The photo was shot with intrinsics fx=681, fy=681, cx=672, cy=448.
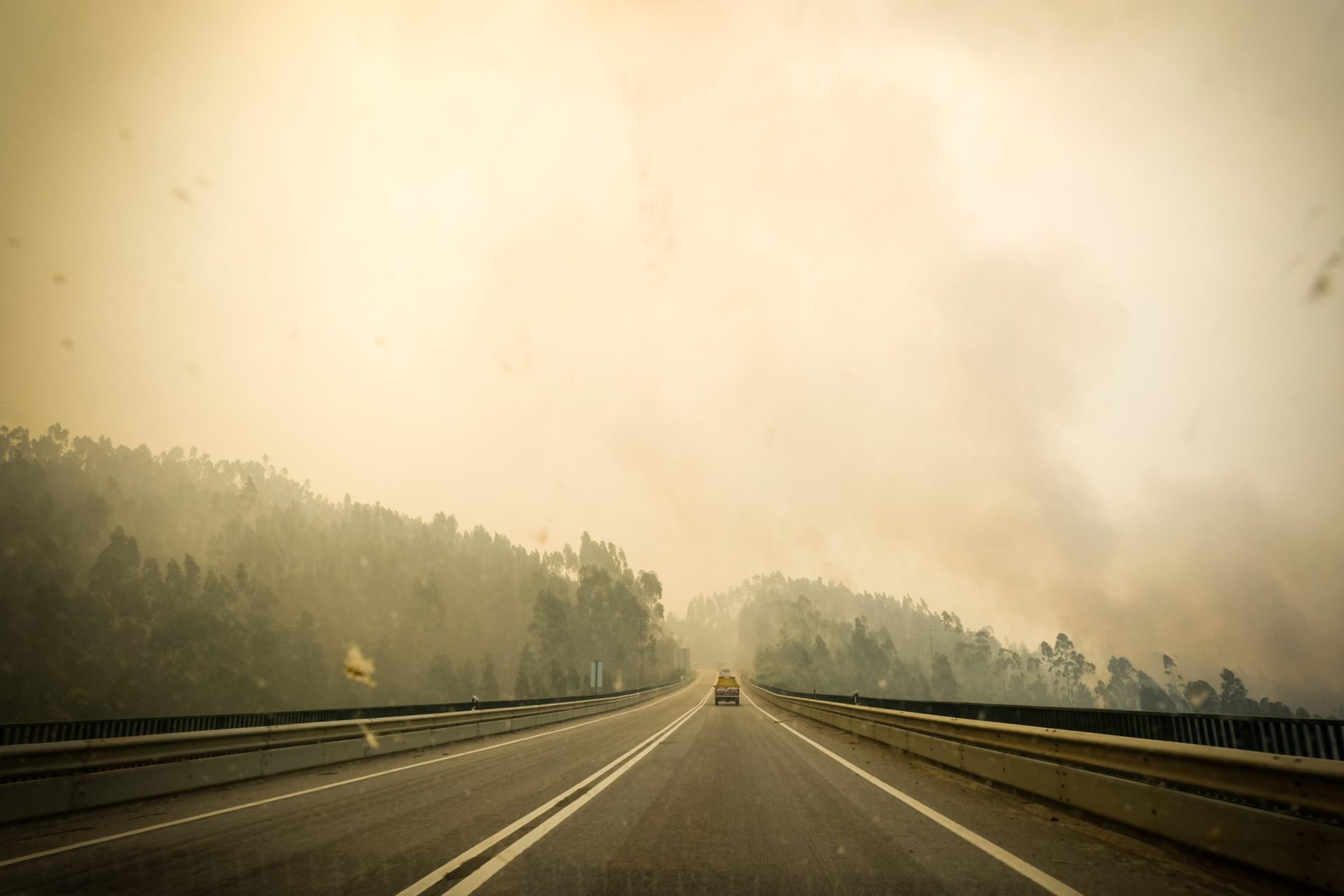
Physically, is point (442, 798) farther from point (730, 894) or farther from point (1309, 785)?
point (1309, 785)

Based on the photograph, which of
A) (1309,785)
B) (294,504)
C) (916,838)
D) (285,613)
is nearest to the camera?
(1309,785)

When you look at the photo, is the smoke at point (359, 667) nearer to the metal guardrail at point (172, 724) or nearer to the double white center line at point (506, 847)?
the metal guardrail at point (172, 724)

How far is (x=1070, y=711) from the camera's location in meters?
11.3

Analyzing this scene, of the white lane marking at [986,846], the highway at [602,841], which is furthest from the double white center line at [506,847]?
the white lane marking at [986,846]

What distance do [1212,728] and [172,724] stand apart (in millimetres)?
16164

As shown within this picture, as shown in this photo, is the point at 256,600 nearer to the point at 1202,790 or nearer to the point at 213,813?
the point at 213,813

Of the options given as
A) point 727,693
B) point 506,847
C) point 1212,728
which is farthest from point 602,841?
point 727,693

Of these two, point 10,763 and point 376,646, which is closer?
point 10,763

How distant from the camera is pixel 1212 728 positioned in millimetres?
7902

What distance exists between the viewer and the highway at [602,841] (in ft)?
15.6

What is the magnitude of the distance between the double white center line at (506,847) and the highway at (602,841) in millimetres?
26

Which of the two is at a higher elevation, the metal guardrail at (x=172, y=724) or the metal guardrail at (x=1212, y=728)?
the metal guardrail at (x=1212, y=728)

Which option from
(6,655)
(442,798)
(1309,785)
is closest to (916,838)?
(1309,785)

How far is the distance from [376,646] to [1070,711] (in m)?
150
